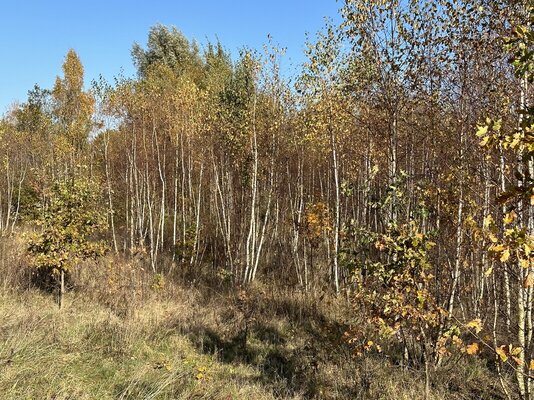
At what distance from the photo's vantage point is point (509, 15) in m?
5.68

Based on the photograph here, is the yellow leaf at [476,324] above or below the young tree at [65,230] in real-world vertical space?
below

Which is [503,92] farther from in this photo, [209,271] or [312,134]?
[209,271]

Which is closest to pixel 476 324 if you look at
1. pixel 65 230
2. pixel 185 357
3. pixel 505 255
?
pixel 505 255

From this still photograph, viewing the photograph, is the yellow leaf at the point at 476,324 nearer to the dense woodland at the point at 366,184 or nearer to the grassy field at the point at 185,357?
the dense woodland at the point at 366,184

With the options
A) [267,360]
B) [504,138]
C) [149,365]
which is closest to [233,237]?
[267,360]

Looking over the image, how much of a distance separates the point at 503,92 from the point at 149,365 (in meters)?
6.53

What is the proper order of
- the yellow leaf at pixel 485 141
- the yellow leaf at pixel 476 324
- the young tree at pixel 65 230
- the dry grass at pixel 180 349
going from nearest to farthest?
1. the yellow leaf at pixel 485 141
2. the yellow leaf at pixel 476 324
3. the dry grass at pixel 180 349
4. the young tree at pixel 65 230

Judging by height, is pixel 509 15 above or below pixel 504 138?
above

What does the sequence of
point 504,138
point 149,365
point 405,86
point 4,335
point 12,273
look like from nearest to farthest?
point 504,138 → point 4,335 → point 149,365 → point 405,86 → point 12,273

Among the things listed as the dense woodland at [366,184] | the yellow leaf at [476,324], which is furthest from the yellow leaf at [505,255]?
the yellow leaf at [476,324]

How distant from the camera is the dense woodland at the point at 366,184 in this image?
5.06m

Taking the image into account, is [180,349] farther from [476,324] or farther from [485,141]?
[485,141]

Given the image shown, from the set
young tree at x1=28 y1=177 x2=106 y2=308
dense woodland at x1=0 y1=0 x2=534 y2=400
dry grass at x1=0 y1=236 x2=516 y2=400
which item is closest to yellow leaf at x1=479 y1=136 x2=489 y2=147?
Answer: dense woodland at x1=0 y1=0 x2=534 y2=400

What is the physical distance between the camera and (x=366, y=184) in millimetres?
6852
